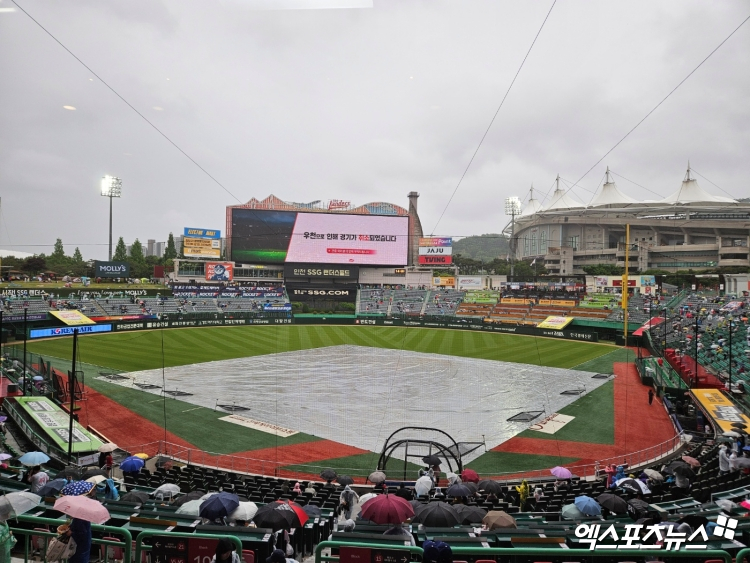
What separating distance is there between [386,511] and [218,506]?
2.47 meters

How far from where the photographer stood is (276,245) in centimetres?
6931

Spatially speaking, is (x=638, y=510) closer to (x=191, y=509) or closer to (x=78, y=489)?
(x=191, y=509)

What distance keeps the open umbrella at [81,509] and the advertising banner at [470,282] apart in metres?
67.4

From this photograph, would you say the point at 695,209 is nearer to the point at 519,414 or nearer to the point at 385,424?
the point at 519,414

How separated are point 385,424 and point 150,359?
2002 cm

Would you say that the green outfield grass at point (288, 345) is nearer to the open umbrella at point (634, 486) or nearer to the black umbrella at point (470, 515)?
the open umbrella at point (634, 486)

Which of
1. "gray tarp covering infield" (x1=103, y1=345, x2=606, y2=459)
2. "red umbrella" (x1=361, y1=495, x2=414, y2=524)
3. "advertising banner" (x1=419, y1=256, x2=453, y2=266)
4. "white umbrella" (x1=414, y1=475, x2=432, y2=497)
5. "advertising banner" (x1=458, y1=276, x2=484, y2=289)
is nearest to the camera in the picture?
"red umbrella" (x1=361, y1=495, x2=414, y2=524)

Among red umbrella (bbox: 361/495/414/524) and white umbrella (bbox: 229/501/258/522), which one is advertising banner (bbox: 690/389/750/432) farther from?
white umbrella (bbox: 229/501/258/522)

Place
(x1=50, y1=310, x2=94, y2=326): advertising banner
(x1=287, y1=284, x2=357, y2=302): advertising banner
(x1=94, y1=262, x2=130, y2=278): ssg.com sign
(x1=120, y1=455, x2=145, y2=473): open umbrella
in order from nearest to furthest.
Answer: (x1=120, y1=455, x2=145, y2=473): open umbrella, (x1=50, y1=310, x2=94, y2=326): advertising banner, (x1=94, y1=262, x2=130, y2=278): ssg.com sign, (x1=287, y1=284, x2=357, y2=302): advertising banner

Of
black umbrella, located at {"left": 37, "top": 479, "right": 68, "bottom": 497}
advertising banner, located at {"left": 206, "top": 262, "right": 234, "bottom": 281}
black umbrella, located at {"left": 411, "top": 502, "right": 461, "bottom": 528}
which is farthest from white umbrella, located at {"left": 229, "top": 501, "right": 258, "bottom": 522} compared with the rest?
advertising banner, located at {"left": 206, "top": 262, "right": 234, "bottom": 281}

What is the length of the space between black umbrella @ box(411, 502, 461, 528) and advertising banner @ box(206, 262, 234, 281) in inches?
2523

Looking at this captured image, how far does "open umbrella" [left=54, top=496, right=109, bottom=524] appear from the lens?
13.5 ft

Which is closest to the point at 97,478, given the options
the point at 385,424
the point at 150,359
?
the point at 385,424

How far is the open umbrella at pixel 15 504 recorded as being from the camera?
415cm
